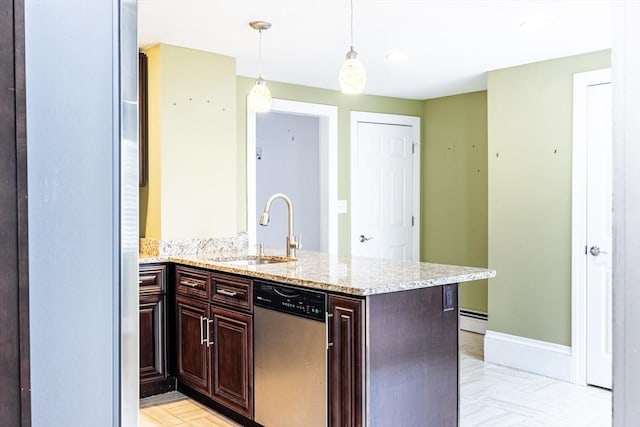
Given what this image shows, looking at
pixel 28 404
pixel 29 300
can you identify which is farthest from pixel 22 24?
pixel 28 404

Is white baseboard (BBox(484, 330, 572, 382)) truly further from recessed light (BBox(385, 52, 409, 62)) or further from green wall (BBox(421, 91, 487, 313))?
recessed light (BBox(385, 52, 409, 62))

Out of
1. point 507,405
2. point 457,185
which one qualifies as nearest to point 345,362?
point 507,405

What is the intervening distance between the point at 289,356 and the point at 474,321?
10.4 feet

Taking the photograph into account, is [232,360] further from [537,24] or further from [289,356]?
[537,24]

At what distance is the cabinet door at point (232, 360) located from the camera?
9.68ft

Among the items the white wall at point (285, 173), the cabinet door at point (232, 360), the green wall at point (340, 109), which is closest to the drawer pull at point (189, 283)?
the cabinet door at point (232, 360)

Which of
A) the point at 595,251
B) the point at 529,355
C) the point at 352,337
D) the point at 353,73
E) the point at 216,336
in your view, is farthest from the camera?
the point at 529,355

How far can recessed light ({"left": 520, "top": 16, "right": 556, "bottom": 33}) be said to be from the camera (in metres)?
3.15

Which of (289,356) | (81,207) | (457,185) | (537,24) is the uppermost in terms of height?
(537,24)

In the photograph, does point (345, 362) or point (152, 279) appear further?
point (152, 279)

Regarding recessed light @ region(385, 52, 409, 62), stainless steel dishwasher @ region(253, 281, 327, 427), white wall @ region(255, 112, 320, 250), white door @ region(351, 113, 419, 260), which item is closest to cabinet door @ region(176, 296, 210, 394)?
stainless steel dishwasher @ region(253, 281, 327, 427)

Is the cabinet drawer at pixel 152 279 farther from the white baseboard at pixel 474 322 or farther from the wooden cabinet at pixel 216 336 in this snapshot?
the white baseboard at pixel 474 322

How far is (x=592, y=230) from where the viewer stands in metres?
3.86

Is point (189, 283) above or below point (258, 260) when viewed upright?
below
